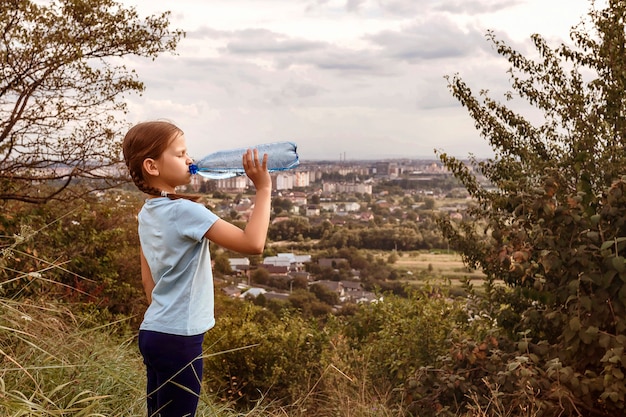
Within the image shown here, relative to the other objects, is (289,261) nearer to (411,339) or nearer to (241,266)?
(241,266)

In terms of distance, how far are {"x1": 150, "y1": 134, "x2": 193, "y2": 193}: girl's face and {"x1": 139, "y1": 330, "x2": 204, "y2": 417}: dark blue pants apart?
46 centimetres

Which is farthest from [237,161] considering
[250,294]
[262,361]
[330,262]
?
[330,262]

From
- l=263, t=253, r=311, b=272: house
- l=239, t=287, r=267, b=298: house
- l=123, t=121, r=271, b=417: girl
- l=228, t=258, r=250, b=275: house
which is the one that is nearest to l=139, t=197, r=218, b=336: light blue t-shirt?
l=123, t=121, r=271, b=417: girl

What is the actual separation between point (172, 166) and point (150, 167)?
66 mm

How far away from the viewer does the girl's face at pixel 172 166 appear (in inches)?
89.1

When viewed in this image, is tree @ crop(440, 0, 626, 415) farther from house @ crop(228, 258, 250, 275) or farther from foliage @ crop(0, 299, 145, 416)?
house @ crop(228, 258, 250, 275)

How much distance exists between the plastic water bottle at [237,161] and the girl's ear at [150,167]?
12 cm

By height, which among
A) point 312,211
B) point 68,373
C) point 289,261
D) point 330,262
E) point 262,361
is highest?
point 68,373

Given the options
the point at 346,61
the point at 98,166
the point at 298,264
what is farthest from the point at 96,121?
the point at 346,61

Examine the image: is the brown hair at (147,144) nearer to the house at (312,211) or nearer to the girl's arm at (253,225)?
the girl's arm at (253,225)

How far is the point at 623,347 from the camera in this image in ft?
11.2

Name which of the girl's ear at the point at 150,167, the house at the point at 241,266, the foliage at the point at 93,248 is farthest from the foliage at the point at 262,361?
the house at the point at 241,266

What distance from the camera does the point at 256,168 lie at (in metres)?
2.17

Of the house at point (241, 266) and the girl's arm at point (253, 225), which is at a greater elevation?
the girl's arm at point (253, 225)
